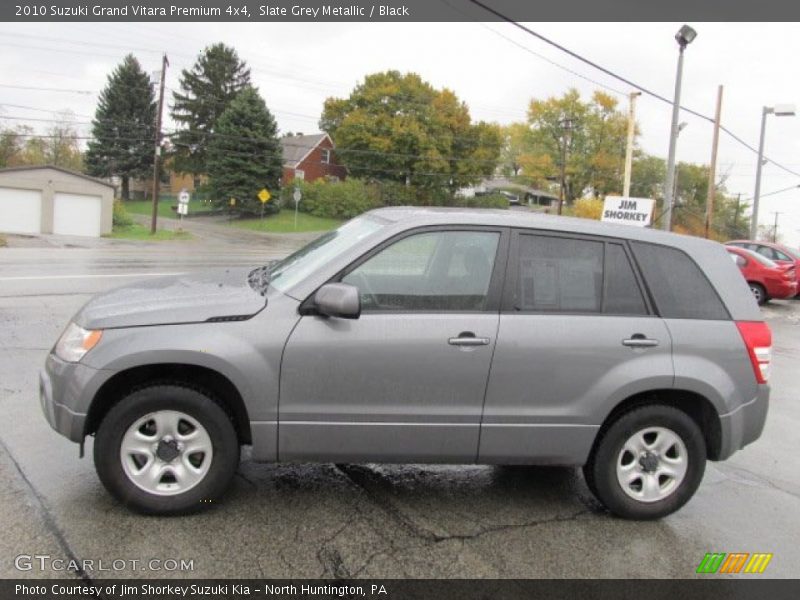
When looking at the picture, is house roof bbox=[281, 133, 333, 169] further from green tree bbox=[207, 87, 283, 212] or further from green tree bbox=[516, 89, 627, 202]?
green tree bbox=[516, 89, 627, 202]

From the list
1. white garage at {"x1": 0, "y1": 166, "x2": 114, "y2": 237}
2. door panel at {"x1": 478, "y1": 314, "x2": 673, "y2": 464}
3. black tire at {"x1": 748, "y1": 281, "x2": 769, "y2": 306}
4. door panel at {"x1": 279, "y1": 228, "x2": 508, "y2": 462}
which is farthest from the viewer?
white garage at {"x1": 0, "y1": 166, "x2": 114, "y2": 237}

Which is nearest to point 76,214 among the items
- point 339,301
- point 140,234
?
point 140,234

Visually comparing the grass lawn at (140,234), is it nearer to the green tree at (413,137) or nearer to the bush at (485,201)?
the green tree at (413,137)

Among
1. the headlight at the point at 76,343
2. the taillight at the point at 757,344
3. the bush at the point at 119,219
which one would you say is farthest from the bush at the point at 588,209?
the headlight at the point at 76,343

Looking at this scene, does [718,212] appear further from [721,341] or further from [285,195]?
[721,341]

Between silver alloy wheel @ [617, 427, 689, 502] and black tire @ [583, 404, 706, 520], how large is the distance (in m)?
0.02

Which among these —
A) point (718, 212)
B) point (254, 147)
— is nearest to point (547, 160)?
point (718, 212)

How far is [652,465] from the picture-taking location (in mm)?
3746

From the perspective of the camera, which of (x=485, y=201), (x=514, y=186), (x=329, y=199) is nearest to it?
(x=329, y=199)

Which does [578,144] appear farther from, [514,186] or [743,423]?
[743,423]

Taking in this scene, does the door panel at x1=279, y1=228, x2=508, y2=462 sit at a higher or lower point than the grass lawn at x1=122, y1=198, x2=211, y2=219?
lower

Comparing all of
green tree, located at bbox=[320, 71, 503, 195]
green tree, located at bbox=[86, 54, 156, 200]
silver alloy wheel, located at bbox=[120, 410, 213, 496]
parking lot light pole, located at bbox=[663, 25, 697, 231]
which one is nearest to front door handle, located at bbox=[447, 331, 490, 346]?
silver alloy wheel, located at bbox=[120, 410, 213, 496]

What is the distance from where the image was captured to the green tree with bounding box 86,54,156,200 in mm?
59906

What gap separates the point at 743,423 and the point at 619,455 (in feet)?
2.62
